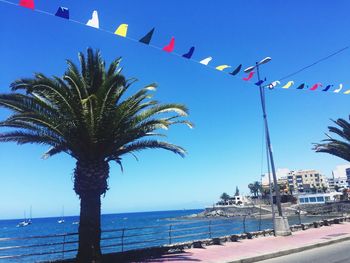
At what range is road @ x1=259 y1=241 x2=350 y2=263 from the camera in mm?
10761

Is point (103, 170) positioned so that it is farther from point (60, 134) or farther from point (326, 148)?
point (326, 148)

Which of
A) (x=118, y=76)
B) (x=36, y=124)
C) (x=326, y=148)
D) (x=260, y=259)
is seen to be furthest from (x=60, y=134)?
(x=326, y=148)

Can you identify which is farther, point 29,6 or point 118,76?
point 118,76

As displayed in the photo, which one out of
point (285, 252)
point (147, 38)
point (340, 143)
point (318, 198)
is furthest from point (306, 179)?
point (147, 38)

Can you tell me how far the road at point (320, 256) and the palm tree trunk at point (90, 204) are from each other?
5527 millimetres

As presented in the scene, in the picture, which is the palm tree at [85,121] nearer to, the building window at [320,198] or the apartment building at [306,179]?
the building window at [320,198]

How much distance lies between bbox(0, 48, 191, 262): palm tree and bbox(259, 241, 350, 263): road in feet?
A: 19.4

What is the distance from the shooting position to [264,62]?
16.9 metres

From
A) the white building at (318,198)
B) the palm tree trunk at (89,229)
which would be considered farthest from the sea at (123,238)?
the white building at (318,198)

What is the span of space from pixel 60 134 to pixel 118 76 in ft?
8.36

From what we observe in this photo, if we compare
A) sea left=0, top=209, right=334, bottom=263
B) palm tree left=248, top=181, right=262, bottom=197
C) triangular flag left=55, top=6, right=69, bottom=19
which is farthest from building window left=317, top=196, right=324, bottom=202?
triangular flag left=55, top=6, right=69, bottom=19

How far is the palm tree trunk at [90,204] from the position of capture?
34.8 ft

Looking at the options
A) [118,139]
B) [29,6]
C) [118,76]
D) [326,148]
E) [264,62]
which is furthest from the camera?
[326,148]

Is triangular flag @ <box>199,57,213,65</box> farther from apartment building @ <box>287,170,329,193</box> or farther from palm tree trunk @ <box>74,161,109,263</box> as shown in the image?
apartment building @ <box>287,170,329,193</box>
